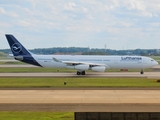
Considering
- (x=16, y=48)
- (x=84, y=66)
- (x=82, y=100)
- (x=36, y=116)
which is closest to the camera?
(x=36, y=116)

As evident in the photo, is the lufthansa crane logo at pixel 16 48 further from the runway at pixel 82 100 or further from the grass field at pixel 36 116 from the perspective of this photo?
the grass field at pixel 36 116

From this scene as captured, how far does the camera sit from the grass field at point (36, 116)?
64.8 ft

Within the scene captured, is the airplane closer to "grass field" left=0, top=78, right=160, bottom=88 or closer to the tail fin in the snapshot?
the tail fin

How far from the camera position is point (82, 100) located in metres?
26.2

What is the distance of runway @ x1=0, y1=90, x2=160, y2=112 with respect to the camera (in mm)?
22703

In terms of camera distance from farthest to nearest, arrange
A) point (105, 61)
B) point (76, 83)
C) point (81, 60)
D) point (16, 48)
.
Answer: point (81, 60)
point (16, 48)
point (105, 61)
point (76, 83)

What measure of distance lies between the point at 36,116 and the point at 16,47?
1442 inches

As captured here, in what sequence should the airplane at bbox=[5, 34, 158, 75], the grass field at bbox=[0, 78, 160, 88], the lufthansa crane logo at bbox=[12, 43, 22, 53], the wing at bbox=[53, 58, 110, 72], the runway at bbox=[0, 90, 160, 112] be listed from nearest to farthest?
the runway at bbox=[0, 90, 160, 112], the grass field at bbox=[0, 78, 160, 88], the wing at bbox=[53, 58, 110, 72], the airplane at bbox=[5, 34, 158, 75], the lufthansa crane logo at bbox=[12, 43, 22, 53]

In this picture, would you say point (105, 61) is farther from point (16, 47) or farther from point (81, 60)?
point (16, 47)

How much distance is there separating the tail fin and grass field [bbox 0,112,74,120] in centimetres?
3527

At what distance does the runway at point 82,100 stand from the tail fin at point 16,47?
24320mm

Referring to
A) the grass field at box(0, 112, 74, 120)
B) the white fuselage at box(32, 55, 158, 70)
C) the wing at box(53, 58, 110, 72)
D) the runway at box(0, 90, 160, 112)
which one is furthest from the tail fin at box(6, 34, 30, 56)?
the grass field at box(0, 112, 74, 120)

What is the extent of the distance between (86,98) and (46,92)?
5291mm

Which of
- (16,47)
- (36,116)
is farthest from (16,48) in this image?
(36,116)
